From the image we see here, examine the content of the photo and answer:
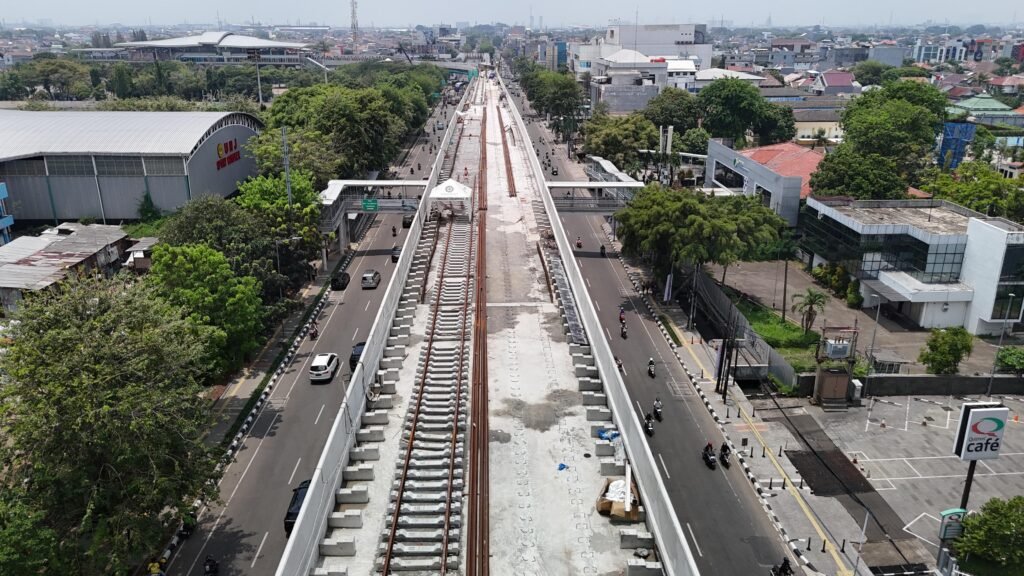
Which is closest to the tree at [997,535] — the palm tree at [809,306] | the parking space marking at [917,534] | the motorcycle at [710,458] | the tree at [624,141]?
the parking space marking at [917,534]

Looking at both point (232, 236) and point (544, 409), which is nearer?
point (544, 409)

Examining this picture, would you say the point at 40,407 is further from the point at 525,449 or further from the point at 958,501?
the point at 958,501

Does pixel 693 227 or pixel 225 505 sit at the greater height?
pixel 693 227

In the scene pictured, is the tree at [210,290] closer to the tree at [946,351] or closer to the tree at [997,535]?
the tree at [997,535]

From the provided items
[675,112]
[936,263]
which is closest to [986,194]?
[936,263]

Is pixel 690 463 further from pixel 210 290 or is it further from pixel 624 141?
pixel 624 141

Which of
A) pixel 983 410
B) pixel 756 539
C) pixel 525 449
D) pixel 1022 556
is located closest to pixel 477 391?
pixel 525 449
